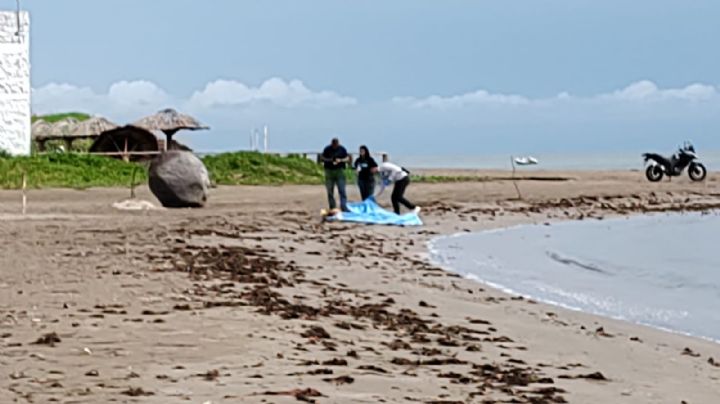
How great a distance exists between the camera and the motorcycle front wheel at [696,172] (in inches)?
1826

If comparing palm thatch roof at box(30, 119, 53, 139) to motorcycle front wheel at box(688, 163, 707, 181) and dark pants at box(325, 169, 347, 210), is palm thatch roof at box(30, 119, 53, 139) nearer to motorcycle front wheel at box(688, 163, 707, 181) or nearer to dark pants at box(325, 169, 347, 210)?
motorcycle front wheel at box(688, 163, 707, 181)

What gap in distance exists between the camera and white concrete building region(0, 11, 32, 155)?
41.1 metres

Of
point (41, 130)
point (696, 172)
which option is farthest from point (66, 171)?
point (696, 172)

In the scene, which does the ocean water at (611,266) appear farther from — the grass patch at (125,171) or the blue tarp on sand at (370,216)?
the grass patch at (125,171)

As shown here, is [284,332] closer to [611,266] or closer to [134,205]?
[611,266]

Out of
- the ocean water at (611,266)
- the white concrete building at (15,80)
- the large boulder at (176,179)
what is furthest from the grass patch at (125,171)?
the ocean water at (611,266)

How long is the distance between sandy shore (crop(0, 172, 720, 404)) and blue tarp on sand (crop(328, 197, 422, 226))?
163 inches

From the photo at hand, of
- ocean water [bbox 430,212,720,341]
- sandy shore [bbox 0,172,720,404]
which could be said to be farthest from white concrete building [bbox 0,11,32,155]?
sandy shore [bbox 0,172,720,404]

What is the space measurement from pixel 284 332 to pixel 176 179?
18.2 metres

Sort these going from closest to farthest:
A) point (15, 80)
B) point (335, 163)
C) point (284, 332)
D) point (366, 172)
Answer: point (284, 332)
point (335, 163)
point (366, 172)
point (15, 80)

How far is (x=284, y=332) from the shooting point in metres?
9.92

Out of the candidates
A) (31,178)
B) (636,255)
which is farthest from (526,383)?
(31,178)

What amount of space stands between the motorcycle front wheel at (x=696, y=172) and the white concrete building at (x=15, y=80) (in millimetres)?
23429

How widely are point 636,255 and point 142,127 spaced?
2909 cm
